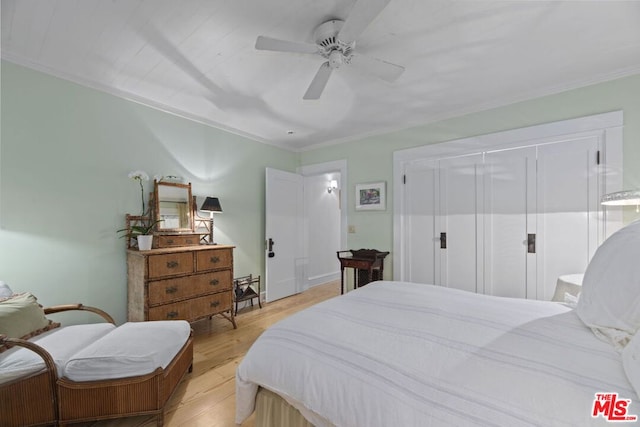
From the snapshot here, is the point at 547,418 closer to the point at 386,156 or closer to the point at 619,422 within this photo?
the point at 619,422

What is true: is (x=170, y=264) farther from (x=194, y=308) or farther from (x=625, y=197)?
(x=625, y=197)

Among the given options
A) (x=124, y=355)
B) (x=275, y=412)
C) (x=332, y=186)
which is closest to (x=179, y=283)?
(x=124, y=355)

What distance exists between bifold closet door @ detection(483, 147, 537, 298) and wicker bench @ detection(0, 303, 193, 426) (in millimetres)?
3197

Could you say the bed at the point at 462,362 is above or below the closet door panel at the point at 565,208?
below

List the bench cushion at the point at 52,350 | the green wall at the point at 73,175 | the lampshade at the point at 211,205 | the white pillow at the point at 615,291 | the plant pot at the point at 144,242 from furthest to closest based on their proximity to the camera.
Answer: the lampshade at the point at 211,205 < the plant pot at the point at 144,242 < the green wall at the point at 73,175 < the bench cushion at the point at 52,350 < the white pillow at the point at 615,291

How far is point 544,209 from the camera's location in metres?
2.63

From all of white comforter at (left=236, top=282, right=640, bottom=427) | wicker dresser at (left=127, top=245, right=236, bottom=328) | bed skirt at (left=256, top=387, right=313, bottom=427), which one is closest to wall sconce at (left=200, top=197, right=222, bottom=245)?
wicker dresser at (left=127, top=245, right=236, bottom=328)

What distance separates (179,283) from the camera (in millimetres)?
2533

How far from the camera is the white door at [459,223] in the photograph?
9.87 feet

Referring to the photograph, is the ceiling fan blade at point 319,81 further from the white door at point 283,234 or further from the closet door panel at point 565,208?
the closet door panel at point 565,208

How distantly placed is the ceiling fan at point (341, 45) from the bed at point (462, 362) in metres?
1.56

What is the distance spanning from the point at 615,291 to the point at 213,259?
2.95 metres

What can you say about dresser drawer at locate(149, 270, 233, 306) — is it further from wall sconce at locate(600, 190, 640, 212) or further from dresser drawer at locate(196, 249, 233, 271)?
wall sconce at locate(600, 190, 640, 212)

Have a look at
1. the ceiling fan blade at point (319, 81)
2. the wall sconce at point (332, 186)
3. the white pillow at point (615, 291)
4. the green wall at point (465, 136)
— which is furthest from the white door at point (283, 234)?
the white pillow at point (615, 291)
